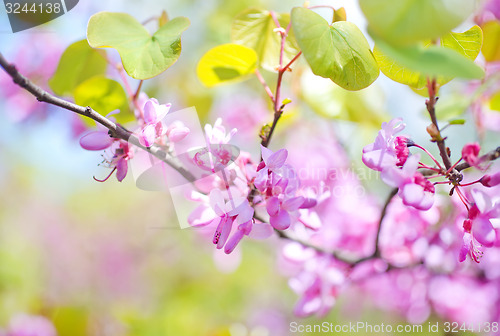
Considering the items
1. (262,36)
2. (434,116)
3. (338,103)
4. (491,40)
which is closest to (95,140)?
(262,36)

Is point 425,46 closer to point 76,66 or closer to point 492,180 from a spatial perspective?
point 492,180

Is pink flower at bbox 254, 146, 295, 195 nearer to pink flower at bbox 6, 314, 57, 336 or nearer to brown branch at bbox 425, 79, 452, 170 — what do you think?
brown branch at bbox 425, 79, 452, 170

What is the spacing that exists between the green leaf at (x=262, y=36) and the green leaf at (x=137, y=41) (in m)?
0.17

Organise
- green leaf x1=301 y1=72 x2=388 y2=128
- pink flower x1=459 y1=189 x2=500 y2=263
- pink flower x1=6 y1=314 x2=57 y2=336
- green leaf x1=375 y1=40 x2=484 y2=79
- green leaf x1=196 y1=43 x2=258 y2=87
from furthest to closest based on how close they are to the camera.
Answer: pink flower x1=6 y1=314 x2=57 y2=336 → green leaf x1=301 y1=72 x2=388 y2=128 → green leaf x1=196 y1=43 x2=258 y2=87 → pink flower x1=459 y1=189 x2=500 y2=263 → green leaf x1=375 y1=40 x2=484 y2=79

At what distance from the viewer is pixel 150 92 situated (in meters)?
1.17

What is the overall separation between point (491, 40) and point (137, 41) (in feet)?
2.27

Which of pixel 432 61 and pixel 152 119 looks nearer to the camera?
pixel 432 61

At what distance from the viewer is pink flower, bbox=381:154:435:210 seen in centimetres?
49

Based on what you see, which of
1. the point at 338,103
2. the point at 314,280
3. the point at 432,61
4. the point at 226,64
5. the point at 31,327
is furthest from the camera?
the point at 31,327

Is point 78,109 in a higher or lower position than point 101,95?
higher

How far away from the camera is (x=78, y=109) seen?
1.62ft

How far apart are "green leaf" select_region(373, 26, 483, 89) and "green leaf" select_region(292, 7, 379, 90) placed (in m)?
0.01

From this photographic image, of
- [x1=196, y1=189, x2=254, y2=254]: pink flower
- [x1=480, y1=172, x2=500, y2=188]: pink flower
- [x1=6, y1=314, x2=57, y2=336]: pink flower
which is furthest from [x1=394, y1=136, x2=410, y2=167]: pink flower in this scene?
[x1=6, y1=314, x2=57, y2=336]: pink flower

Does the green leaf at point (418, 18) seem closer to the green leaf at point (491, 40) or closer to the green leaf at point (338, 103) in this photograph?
the green leaf at point (491, 40)
